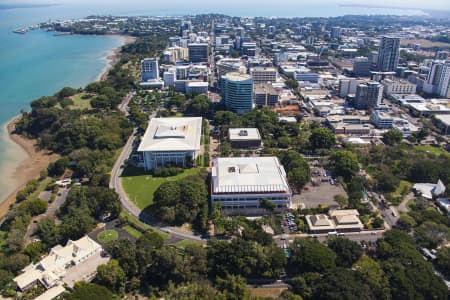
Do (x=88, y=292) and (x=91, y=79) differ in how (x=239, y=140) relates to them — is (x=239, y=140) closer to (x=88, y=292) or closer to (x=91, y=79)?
(x=88, y=292)

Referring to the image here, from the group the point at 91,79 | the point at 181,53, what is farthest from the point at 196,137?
the point at 181,53

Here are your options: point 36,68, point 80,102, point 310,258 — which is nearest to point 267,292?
point 310,258

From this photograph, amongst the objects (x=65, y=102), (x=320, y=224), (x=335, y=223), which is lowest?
(x=335, y=223)

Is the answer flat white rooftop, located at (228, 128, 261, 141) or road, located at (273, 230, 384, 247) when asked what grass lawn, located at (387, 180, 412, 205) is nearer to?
road, located at (273, 230, 384, 247)

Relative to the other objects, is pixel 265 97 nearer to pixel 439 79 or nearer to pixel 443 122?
pixel 443 122

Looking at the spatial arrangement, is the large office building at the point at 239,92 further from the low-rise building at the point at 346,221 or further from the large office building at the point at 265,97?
the low-rise building at the point at 346,221

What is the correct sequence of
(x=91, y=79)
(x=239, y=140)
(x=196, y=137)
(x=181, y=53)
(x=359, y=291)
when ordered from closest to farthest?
(x=359, y=291)
(x=196, y=137)
(x=239, y=140)
(x=91, y=79)
(x=181, y=53)

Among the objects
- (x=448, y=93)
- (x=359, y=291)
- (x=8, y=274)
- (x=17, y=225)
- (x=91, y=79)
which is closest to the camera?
(x=359, y=291)
